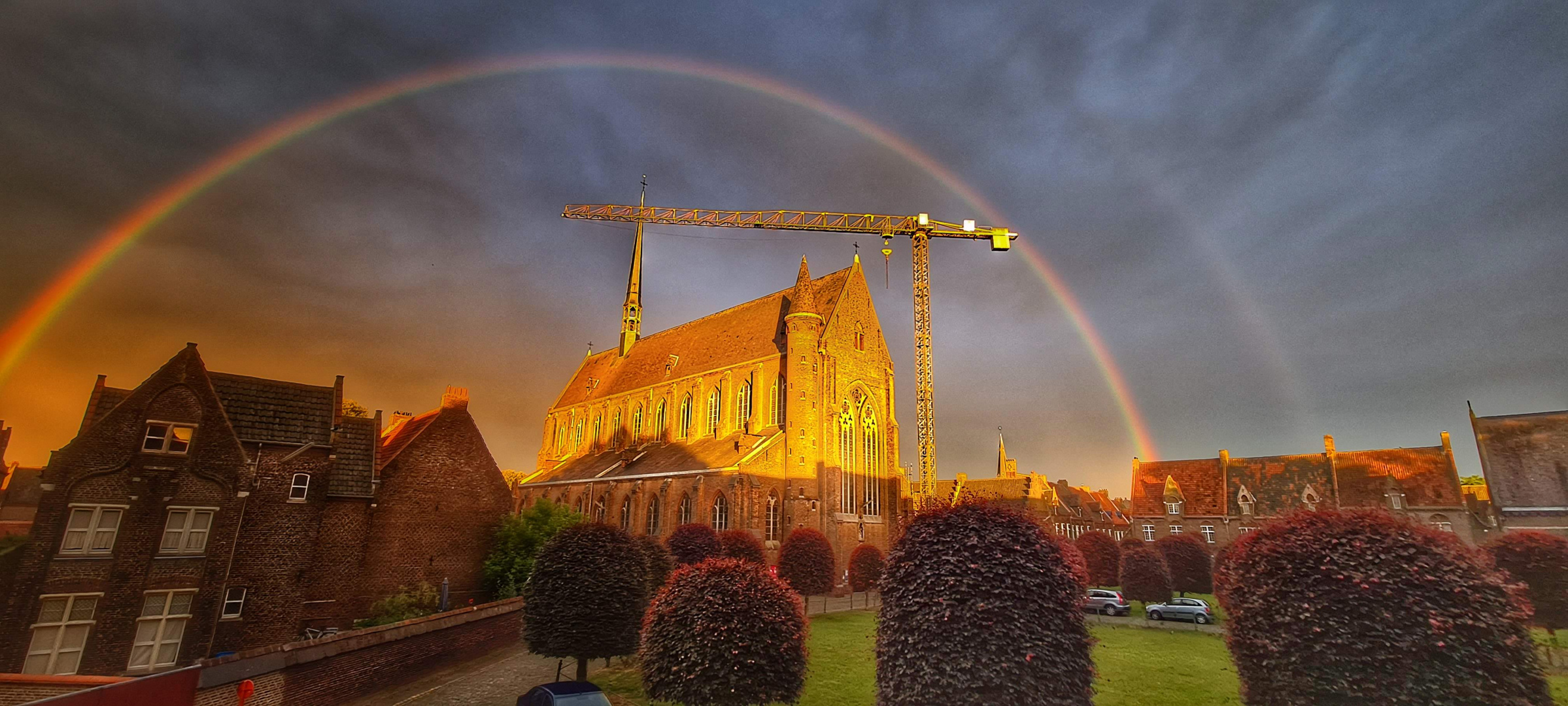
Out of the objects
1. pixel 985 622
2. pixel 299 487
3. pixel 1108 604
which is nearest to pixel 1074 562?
pixel 985 622

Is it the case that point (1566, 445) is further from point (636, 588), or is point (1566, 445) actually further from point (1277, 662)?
point (636, 588)

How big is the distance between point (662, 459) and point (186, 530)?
31091mm

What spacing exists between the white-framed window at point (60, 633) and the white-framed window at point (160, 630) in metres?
1.06

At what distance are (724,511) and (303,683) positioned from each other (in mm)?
25837

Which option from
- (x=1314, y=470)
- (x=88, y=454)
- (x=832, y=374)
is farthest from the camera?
(x=1314, y=470)

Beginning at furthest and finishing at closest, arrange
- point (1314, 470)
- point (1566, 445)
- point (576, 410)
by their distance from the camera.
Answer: point (576, 410), point (1314, 470), point (1566, 445)

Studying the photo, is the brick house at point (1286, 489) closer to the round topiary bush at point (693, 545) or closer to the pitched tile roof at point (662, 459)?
the pitched tile roof at point (662, 459)

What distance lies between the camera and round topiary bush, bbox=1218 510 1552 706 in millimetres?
9008

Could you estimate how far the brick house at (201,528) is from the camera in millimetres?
17828

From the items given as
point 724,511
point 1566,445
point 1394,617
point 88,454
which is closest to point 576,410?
point 724,511

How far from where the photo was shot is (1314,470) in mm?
52812

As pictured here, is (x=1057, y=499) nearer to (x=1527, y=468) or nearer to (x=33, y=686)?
(x=1527, y=468)

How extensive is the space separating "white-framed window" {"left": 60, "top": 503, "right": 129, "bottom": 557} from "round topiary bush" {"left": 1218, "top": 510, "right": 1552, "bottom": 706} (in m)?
28.0

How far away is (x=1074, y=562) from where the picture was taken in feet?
38.9
